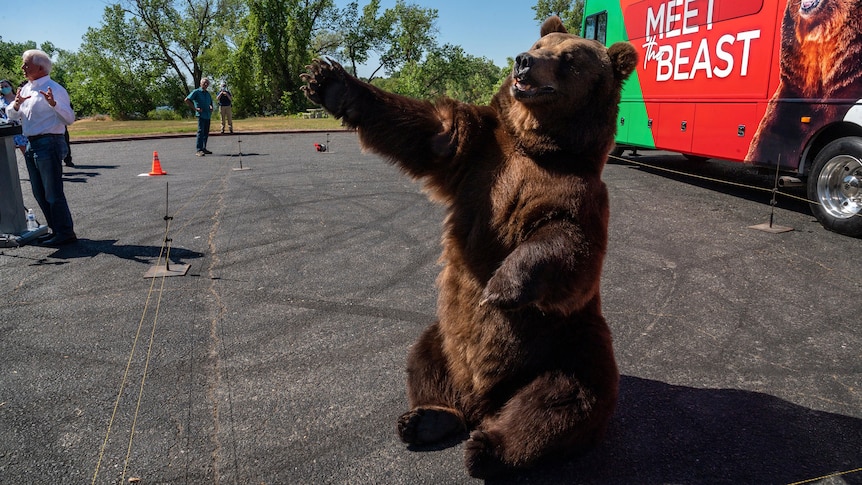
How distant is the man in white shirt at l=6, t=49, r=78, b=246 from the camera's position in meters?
6.42

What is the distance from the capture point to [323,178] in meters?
11.2

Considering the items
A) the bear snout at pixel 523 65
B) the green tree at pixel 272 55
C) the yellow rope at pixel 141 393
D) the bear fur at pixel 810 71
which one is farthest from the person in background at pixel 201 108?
the green tree at pixel 272 55

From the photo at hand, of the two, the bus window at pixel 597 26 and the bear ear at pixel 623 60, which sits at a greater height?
the bus window at pixel 597 26

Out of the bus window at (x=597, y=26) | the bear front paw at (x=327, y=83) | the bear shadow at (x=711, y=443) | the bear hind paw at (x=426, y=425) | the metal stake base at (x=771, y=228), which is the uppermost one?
the bus window at (x=597, y=26)

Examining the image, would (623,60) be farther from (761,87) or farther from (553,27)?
(761,87)

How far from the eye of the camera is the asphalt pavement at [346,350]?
277 cm

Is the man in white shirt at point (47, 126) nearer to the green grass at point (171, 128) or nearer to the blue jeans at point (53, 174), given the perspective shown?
the blue jeans at point (53, 174)

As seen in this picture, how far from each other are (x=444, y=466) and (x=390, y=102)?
177 centimetres

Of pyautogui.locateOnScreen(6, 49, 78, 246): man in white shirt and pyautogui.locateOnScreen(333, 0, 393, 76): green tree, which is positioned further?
pyautogui.locateOnScreen(333, 0, 393, 76): green tree

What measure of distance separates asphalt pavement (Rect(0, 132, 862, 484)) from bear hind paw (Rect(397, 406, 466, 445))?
95 mm

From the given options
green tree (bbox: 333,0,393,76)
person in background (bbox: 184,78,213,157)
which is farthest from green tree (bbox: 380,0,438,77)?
person in background (bbox: 184,78,213,157)

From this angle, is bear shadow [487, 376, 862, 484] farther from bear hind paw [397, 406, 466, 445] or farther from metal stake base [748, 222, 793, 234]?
metal stake base [748, 222, 793, 234]

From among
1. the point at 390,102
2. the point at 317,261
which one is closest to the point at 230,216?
the point at 317,261

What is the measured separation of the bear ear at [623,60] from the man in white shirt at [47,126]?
6201mm
